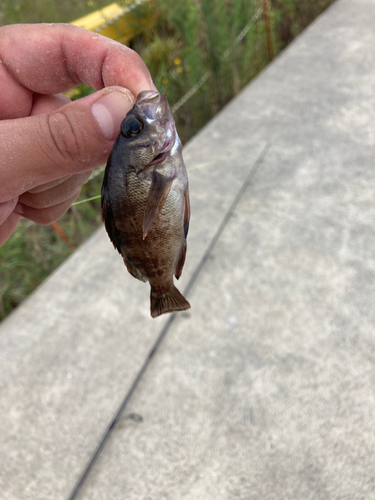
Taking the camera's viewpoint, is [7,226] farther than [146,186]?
Yes

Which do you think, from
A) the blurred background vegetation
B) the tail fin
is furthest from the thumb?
the blurred background vegetation

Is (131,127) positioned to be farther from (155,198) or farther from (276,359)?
(276,359)

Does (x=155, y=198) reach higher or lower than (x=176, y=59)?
higher

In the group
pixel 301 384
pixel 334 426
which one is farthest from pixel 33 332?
pixel 334 426

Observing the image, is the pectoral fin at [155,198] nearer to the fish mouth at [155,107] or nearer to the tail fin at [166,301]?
the fish mouth at [155,107]

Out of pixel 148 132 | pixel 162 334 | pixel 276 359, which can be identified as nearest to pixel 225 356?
pixel 276 359

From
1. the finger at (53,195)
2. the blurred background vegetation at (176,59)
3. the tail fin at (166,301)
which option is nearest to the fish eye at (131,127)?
the tail fin at (166,301)

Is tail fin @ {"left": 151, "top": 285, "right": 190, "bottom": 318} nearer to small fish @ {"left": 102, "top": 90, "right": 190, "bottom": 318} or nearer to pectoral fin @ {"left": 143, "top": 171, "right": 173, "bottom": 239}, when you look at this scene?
small fish @ {"left": 102, "top": 90, "right": 190, "bottom": 318}
